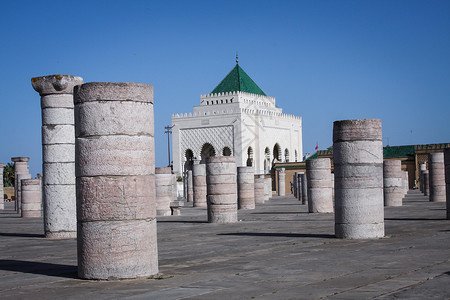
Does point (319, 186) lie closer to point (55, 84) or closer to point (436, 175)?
point (436, 175)

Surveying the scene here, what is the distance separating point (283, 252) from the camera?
828cm

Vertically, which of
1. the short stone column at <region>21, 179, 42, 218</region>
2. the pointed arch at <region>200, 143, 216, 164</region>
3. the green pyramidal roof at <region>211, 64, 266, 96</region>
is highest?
the green pyramidal roof at <region>211, 64, 266, 96</region>

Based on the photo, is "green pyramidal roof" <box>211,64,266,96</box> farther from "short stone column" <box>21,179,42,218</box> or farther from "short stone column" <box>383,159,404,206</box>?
"short stone column" <box>21,179,42,218</box>

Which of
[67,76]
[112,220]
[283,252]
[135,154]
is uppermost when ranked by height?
[67,76]

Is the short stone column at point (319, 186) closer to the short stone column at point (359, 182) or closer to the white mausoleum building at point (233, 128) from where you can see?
the short stone column at point (359, 182)

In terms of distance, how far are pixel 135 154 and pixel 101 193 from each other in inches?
19.6

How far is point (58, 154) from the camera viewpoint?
11.4 meters

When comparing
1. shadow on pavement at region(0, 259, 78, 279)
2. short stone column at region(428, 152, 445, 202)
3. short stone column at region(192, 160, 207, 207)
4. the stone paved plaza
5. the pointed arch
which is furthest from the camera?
the pointed arch

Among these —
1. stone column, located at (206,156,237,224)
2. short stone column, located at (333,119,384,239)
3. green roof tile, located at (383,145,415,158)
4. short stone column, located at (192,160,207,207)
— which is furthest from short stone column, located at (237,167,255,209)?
green roof tile, located at (383,145,415,158)

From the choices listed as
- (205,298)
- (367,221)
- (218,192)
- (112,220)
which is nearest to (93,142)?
(112,220)

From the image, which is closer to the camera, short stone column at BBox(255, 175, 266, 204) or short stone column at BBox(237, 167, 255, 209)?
short stone column at BBox(237, 167, 255, 209)

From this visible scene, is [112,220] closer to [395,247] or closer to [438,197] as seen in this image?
[395,247]

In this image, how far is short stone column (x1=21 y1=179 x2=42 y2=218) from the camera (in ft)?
66.6

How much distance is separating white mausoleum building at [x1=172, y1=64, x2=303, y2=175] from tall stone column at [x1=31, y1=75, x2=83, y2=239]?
4587 centimetres
